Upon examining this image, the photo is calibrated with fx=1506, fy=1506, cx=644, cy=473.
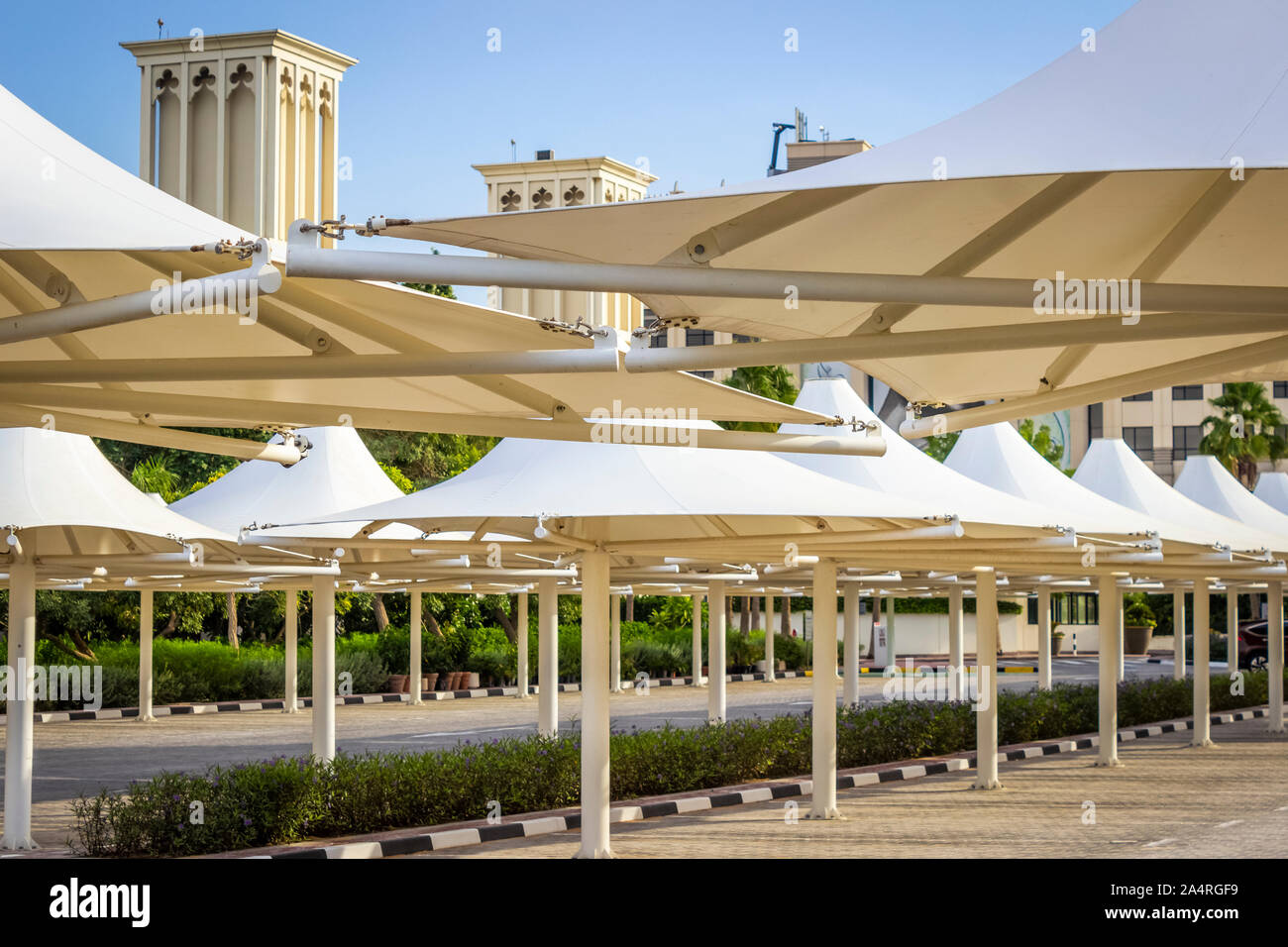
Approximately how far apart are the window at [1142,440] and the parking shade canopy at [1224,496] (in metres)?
43.2

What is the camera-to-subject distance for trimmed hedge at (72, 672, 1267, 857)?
496 inches

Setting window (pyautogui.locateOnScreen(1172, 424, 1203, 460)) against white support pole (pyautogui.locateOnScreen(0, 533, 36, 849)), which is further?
window (pyautogui.locateOnScreen(1172, 424, 1203, 460))

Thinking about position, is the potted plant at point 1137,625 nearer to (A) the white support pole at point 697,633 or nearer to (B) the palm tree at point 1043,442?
(B) the palm tree at point 1043,442

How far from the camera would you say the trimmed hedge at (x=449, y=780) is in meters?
→ 12.6

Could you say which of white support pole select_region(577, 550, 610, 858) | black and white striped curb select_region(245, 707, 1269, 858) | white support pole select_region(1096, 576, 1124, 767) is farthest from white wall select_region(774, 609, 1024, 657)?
white support pole select_region(577, 550, 610, 858)

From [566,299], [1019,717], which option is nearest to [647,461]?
[566,299]

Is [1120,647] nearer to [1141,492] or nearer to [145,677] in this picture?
[1141,492]

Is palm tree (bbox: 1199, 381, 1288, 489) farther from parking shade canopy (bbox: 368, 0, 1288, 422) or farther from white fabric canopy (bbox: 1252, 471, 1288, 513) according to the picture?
parking shade canopy (bbox: 368, 0, 1288, 422)

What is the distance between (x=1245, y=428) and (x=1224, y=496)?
27.1 metres

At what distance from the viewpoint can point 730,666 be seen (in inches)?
1795

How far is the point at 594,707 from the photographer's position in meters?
11.6

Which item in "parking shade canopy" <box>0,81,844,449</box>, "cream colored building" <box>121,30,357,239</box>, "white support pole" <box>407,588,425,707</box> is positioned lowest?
"white support pole" <box>407,588,425,707</box>

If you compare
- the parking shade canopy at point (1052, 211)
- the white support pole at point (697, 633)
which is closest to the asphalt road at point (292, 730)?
the white support pole at point (697, 633)

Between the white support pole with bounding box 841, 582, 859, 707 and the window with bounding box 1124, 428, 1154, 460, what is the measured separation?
43960 millimetres
